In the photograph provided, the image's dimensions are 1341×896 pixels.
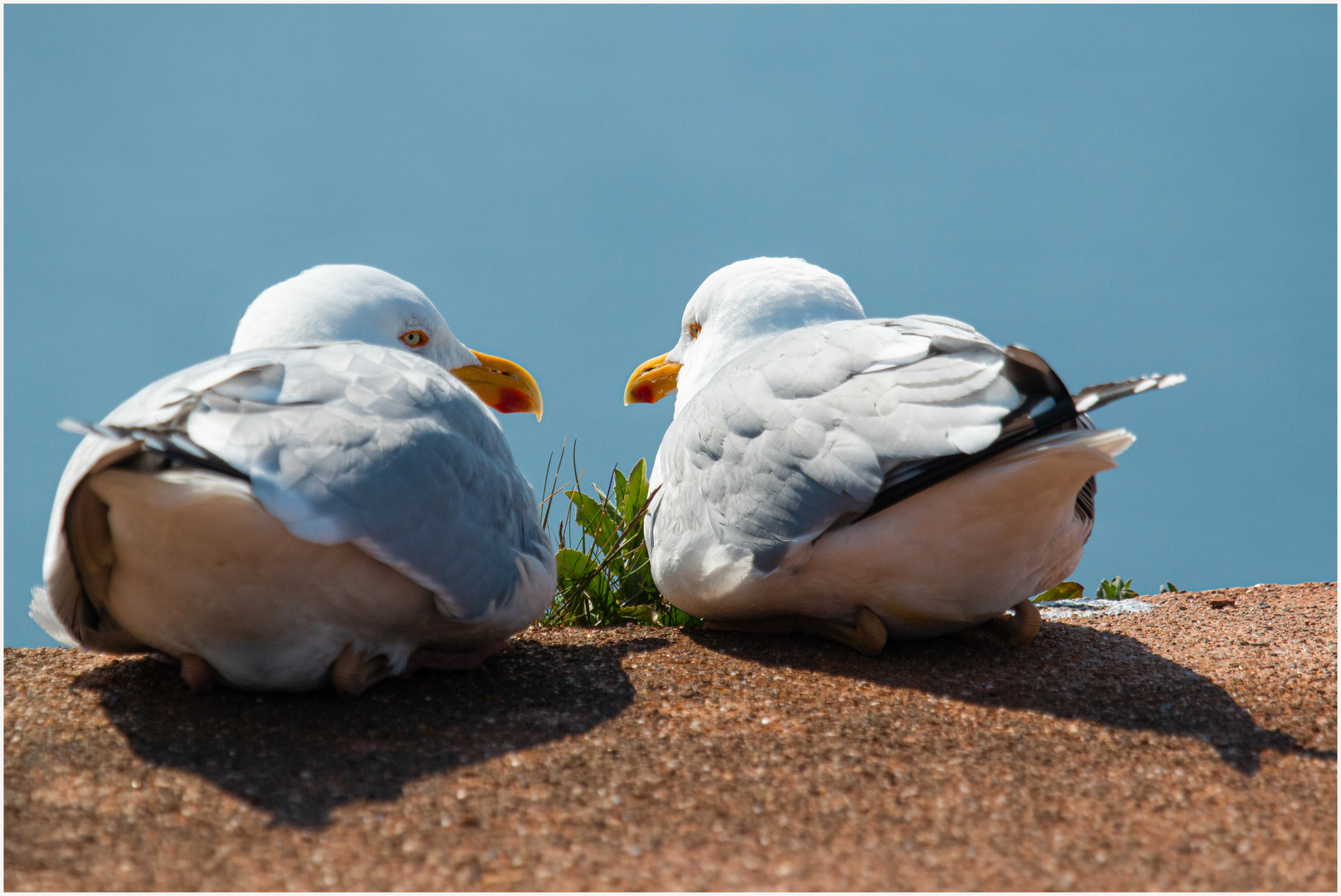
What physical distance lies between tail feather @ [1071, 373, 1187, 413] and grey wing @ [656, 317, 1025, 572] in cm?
22

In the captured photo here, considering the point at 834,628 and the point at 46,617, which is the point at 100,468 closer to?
the point at 46,617

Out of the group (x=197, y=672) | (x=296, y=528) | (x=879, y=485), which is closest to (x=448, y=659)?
(x=197, y=672)

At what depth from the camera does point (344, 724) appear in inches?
123

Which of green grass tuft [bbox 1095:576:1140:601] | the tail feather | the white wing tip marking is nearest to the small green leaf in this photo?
green grass tuft [bbox 1095:576:1140:601]

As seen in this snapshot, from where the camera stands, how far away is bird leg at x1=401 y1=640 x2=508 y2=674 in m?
3.57

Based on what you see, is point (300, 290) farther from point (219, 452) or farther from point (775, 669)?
point (775, 669)

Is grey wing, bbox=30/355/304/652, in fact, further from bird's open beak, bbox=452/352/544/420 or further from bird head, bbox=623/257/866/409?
bird head, bbox=623/257/866/409

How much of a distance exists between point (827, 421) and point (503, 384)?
2252 millimetres

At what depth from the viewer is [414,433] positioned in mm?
3086

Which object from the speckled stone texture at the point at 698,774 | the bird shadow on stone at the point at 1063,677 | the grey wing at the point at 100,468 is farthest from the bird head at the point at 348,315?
the bird shadow on stone at the point at 1063,677

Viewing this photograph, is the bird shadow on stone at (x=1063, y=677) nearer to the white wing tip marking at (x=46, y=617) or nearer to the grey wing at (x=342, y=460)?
the grey wing at (x=342, y=460)

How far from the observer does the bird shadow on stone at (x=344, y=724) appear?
8.85 ft

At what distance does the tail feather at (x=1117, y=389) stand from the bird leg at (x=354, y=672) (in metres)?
2.45

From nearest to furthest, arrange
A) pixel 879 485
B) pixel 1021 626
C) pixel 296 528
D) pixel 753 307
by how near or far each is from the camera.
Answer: pixel 296 528, pixel 879 485, pixel 1021 626, pixel 753 307
